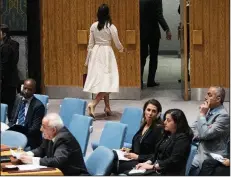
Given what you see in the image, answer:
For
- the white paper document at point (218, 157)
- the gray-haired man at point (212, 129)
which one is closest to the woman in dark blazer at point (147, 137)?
A: the gray-haired man at point (212, 129)

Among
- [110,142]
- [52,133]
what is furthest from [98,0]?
[52,133]

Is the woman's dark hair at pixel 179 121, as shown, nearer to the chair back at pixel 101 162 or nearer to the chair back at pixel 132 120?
the chair back at pixel 101 162

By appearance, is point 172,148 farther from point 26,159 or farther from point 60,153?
point 26,159

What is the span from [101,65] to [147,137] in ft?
14.3

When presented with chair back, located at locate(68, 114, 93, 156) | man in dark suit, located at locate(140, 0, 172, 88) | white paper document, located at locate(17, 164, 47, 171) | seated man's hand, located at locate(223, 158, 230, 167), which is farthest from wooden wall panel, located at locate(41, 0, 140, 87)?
white paper document, located at locate(17, 164, 47, 171)

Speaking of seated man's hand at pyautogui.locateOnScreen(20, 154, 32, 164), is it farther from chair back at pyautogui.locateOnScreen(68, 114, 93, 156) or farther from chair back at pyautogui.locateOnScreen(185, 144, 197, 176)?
chair back at pyautogui.locateOnScreen(185, 144, 197, 176)

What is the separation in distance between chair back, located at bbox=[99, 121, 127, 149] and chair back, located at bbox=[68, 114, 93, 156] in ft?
0.77

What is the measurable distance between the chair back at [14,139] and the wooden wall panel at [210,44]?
6.19 metres

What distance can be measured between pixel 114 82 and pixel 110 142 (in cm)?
413

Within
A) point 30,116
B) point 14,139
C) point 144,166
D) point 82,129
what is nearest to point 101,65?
point 30,116

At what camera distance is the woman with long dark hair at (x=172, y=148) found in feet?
25.5

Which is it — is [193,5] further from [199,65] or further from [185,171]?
[185,171]

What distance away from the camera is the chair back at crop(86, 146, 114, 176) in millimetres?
7411

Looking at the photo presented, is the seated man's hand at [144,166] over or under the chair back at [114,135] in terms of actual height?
under
